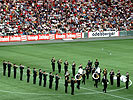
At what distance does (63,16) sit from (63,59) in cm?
2976

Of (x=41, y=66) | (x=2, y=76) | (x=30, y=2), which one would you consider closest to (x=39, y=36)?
(x=30, y=2)

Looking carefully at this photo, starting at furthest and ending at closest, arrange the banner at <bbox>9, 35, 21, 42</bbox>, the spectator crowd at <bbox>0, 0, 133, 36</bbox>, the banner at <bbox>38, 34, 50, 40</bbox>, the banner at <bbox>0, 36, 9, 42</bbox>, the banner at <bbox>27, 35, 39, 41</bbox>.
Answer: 1. the spectator crowd at <bbox>0, 0, 133, 36</bbox>
2. the banner at <bbox>38, 34, 50, 40</bbox>
3. the banner at <bbox>27, 35, 39, 41</bbox>
4. the banner at <bbox>9, 35, 21, 42</bbox>
5. the banner at <bbox>0, 36, 9, 42</bbox>

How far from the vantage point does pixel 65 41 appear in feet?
202

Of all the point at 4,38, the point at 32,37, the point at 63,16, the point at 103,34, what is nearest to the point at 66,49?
the point at 32,37

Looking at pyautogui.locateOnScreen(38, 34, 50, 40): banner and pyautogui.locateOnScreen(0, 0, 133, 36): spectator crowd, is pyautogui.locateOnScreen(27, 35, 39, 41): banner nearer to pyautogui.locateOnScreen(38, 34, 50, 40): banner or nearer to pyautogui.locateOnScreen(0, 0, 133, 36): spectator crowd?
pyautogui.locateOnScreen(38, 34, 50, 40): banner

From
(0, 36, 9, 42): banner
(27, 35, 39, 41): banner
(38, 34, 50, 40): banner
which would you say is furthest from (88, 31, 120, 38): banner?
(0, 36, 9, 42): banner

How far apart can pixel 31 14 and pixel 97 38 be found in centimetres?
1377

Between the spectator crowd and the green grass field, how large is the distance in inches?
435

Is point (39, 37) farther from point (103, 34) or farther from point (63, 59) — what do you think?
point (63, 59)

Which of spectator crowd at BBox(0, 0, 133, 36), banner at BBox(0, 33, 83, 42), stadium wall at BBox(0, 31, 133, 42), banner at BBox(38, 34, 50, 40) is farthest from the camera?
spectator crowd at BBox(0, 0, 133, 36)

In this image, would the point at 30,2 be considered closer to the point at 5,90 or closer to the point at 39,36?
the point at 39,36

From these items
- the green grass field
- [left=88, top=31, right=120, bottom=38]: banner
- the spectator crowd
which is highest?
the spectator crowd

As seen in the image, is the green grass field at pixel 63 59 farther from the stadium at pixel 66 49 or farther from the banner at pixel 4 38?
the banner at pixel 4 38

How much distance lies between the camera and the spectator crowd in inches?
2500
